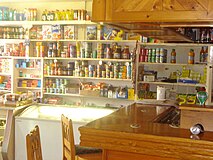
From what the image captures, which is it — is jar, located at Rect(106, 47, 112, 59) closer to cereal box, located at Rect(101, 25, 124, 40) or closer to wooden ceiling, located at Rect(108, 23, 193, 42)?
cereal box, located at Rect(101, 25, 124, 40)

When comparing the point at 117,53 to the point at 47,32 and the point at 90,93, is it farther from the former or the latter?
the point at 47,32

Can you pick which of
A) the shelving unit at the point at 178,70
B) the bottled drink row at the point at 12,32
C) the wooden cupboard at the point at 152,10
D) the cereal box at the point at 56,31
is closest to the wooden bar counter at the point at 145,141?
the wooden cupboard at the point at 152,10

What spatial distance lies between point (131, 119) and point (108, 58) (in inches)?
133

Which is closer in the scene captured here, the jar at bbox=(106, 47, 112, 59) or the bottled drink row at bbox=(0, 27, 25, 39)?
the jar at bbox=(106, 47, 112, 59)

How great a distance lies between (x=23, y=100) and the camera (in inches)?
182

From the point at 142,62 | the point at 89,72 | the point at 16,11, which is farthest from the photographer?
the point at 16,11

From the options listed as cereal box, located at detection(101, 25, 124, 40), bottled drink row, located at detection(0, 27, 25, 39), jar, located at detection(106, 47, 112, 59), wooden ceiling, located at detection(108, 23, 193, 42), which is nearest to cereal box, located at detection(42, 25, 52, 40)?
bottled drink row, located at detection(0, 27, 25, 39)

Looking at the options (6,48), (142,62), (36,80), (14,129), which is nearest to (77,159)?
(14,129)

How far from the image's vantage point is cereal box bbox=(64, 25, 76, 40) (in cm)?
649

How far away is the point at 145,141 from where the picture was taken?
2.28 m

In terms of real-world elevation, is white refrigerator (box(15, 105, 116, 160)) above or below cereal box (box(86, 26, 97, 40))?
below

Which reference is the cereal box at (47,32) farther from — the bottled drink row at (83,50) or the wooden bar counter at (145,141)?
the wooden bar counter at (145,141)

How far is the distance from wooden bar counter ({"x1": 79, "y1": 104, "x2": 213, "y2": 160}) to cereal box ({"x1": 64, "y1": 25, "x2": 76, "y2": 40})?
406cm

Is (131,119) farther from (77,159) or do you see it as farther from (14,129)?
(14,129)
